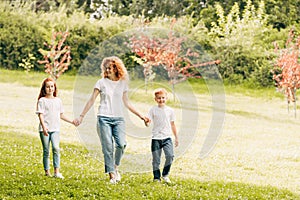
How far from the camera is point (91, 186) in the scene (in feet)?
22.8

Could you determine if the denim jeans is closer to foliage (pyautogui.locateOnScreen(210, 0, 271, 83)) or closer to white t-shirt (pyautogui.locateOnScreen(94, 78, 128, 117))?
white t-shirt (pyautogui.locateOnScreen(94, 78, 128, 117))

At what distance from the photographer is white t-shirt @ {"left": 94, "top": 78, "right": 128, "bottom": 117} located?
6.52 metres

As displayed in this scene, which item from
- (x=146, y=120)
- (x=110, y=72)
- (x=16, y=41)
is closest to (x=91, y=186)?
(x=146, y=120)

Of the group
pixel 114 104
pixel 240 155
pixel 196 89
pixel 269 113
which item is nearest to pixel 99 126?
pixel 114 104

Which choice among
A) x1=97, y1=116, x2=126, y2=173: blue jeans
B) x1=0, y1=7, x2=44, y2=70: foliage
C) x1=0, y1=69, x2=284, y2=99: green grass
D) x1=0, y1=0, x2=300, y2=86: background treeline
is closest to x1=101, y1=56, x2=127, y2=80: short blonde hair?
x1=97, y1=116, x2=126, y2=173: blue jeans

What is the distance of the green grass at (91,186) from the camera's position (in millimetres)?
6629

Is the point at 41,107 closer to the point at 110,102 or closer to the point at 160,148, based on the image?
the point at 110,102

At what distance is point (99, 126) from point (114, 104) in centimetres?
33

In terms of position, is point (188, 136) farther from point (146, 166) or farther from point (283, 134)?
point (283, 134)

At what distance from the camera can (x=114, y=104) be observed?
6535 millimetres

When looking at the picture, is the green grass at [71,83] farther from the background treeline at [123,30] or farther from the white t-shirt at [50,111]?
the white t-shirt at [50,111]

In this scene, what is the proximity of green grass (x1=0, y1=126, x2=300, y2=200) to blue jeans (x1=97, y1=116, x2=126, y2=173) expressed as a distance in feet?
1.22

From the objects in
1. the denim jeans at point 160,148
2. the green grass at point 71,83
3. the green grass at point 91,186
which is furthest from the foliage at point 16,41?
the denim jeans at point 160,148

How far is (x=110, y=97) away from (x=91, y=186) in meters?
1.17
